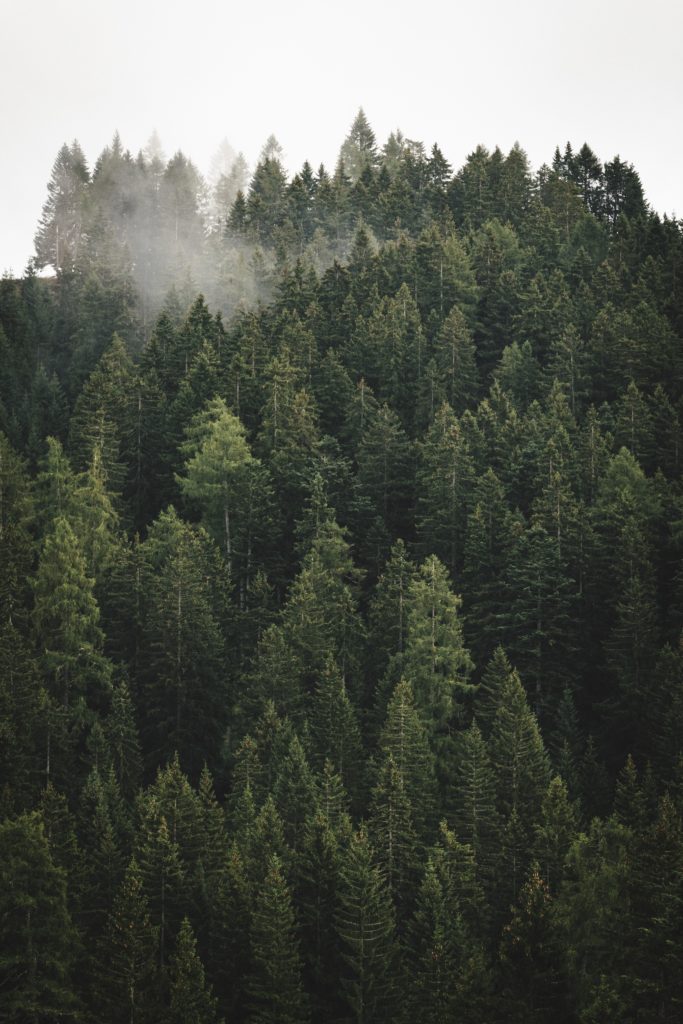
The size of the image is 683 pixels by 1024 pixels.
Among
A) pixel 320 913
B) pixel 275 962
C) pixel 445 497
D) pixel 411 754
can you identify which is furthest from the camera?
pixel 445 497

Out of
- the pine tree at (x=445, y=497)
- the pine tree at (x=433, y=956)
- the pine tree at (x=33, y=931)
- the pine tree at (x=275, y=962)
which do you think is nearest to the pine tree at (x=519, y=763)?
the pine tree at (x=433, y=956)

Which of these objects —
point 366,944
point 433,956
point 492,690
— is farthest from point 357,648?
point 433,956

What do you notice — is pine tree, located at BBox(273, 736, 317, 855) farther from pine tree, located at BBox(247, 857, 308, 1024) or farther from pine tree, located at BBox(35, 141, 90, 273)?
pine tree, located at BBox(35, 141, 90, 273)

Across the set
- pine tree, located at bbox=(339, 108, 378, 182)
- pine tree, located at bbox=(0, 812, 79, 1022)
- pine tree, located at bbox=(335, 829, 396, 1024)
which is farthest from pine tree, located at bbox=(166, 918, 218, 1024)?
pine tree, located at bbox=(339, 108, 378, 182)

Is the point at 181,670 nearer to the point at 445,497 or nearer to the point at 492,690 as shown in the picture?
the point at 492,690

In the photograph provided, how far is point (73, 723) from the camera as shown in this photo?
53.2m

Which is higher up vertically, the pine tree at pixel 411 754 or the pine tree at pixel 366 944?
the pine tree at pixel 411 754

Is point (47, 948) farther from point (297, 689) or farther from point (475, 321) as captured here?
point (475, 321)

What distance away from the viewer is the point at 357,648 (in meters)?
59.3

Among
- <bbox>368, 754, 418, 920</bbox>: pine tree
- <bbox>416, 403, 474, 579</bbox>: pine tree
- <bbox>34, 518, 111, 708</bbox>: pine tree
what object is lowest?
<bbox>368, 754, 418, 920</bbox>: pine tree

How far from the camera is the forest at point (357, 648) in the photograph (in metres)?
38.7

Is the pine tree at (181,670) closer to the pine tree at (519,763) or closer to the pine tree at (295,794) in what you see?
the pine tree at (295,794)

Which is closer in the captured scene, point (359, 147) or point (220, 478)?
point (220, 478)

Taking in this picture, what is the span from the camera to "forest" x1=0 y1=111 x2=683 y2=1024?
38.7 metres
